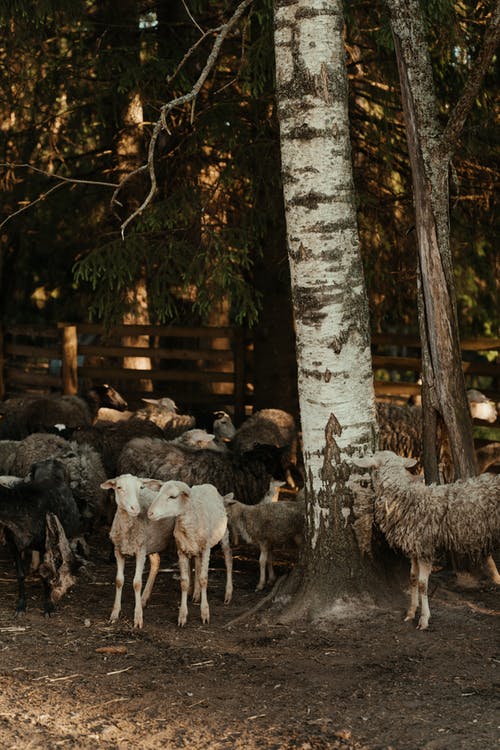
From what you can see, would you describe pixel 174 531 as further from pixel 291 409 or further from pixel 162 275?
pixel 291 409

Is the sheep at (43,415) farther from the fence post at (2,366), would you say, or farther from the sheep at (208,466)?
the fence post at (2,366)

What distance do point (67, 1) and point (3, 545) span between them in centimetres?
570

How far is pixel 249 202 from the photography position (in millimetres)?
12250

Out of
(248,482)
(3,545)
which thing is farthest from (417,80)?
(3,545)

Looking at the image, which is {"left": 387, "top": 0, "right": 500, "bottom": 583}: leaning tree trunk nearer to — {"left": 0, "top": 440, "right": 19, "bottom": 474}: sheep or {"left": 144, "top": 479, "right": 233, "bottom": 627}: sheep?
{"left": 144, "top": 479, "right": 233, "bottom": 627}: sheep

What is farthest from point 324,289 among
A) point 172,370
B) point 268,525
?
point 172,370

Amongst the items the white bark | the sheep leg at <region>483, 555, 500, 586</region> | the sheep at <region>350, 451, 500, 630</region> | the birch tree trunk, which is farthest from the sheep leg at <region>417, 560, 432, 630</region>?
the sheep leg at <region>483, 555, 500, 586</region>

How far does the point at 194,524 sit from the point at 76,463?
2401mm

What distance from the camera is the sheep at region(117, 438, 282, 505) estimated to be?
9203 mm

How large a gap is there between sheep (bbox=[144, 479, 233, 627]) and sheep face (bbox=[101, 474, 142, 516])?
129 millimetres


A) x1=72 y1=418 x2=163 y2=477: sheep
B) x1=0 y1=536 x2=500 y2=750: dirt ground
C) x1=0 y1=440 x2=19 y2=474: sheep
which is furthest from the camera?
x1=72 y1=418 x2=163 y2=477: sheep

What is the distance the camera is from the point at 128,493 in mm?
7043

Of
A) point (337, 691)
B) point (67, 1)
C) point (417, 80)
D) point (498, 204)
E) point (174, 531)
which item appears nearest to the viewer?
point (337, 691)

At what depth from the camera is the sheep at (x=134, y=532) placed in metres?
7.00
